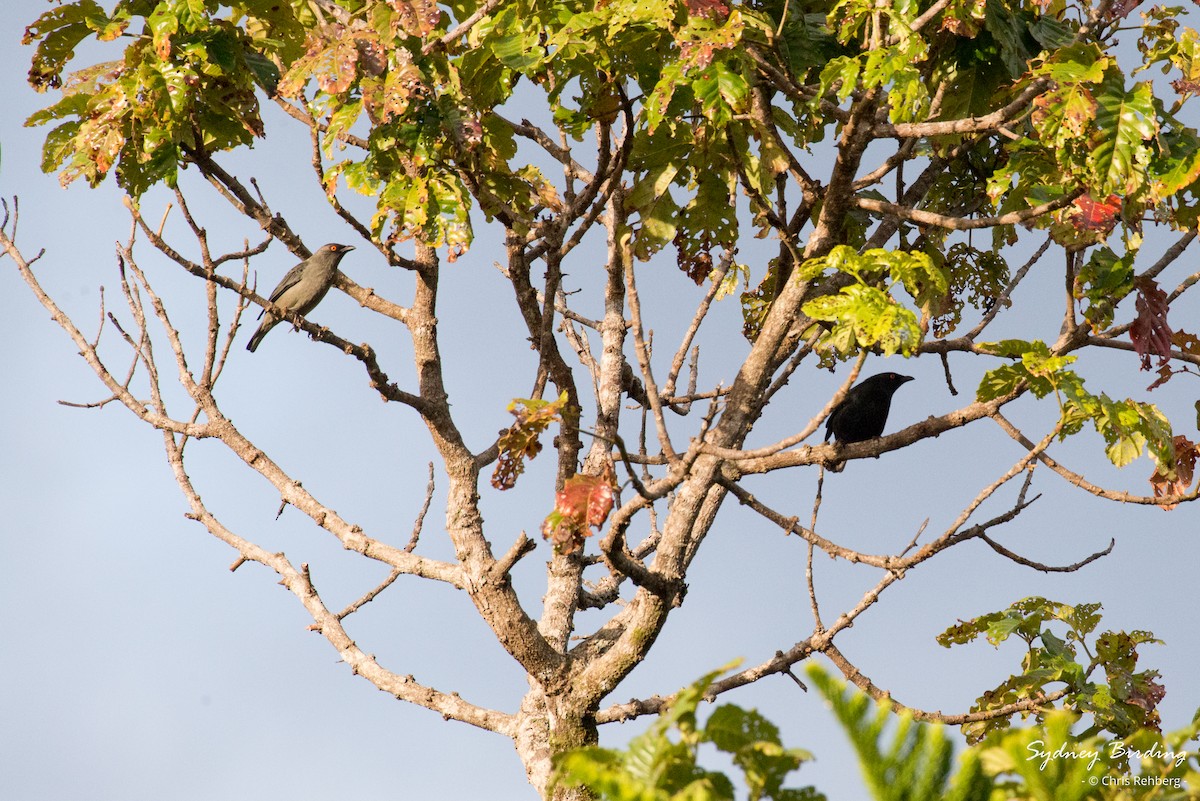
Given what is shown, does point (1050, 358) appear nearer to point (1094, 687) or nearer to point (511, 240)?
point (1094, 687)

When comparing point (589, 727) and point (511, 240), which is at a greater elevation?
point (511, 240)

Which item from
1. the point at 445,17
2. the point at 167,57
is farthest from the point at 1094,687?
the point at 167,57

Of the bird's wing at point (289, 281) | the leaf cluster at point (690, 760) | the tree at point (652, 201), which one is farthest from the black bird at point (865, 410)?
the leaf cluster at point (690, 760)

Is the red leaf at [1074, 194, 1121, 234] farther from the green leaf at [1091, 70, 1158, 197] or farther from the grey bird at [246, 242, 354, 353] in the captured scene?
the grey bird at [246, 242, 354, 353]

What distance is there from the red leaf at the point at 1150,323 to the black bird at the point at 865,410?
11.1 ft

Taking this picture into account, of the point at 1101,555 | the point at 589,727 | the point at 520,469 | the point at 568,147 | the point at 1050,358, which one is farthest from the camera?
the point at 568,147

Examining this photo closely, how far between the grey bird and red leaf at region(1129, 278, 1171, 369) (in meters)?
6.72

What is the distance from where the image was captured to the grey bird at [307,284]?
10.2 metres

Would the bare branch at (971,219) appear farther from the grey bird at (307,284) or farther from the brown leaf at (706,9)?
the grey bird at (307,284)

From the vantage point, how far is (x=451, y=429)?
21.8 feet

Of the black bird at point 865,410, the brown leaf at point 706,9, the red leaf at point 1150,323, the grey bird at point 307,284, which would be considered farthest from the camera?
the grey bird at point 307,284

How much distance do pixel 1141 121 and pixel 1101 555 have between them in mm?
2257

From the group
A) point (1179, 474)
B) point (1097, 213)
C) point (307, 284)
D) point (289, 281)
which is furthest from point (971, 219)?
point (289, 281)

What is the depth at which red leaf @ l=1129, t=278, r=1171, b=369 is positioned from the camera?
17.7 feet
